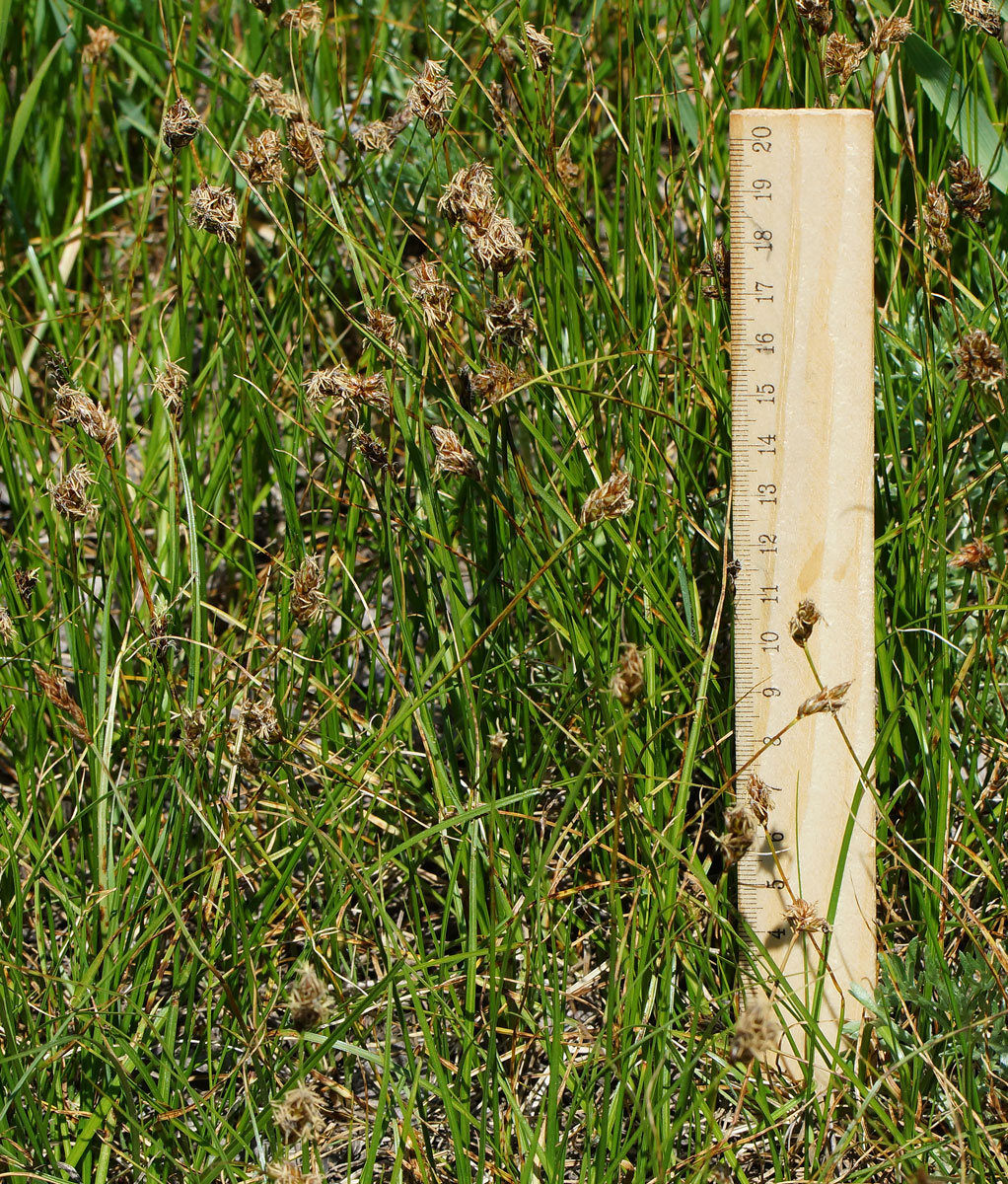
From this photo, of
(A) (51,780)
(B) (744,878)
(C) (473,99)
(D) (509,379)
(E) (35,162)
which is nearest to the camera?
(D) (509,379)

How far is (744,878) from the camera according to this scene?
167 centimetres

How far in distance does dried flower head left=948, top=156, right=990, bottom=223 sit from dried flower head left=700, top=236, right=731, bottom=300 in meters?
0.35

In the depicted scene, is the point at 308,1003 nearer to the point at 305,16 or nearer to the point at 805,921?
the point at 805,921

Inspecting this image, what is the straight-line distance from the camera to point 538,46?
1658mm

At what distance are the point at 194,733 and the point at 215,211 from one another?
0.75 meters

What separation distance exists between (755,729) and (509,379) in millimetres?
697

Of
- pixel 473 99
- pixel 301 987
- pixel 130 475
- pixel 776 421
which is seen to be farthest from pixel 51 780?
pixel 473 99

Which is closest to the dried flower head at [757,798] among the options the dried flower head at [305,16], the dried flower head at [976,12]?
the dried flower head at [976,12]

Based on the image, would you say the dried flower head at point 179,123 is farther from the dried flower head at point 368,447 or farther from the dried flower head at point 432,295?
the dried flower head at point 368,447

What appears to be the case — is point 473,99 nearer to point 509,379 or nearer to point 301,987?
point 509,379

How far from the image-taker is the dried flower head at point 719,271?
175 centimetres

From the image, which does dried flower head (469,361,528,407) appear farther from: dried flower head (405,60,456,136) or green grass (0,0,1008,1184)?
dried flower head (405,60,456,136)

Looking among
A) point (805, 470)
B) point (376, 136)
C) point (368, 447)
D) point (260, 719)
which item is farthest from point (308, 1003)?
point (376, 136)

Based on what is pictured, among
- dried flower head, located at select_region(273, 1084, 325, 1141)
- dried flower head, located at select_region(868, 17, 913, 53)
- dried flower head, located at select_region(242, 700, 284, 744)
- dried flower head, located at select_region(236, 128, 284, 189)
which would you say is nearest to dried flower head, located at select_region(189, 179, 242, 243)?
dried flower head, located at select_region(236, 128, 284, 189)
